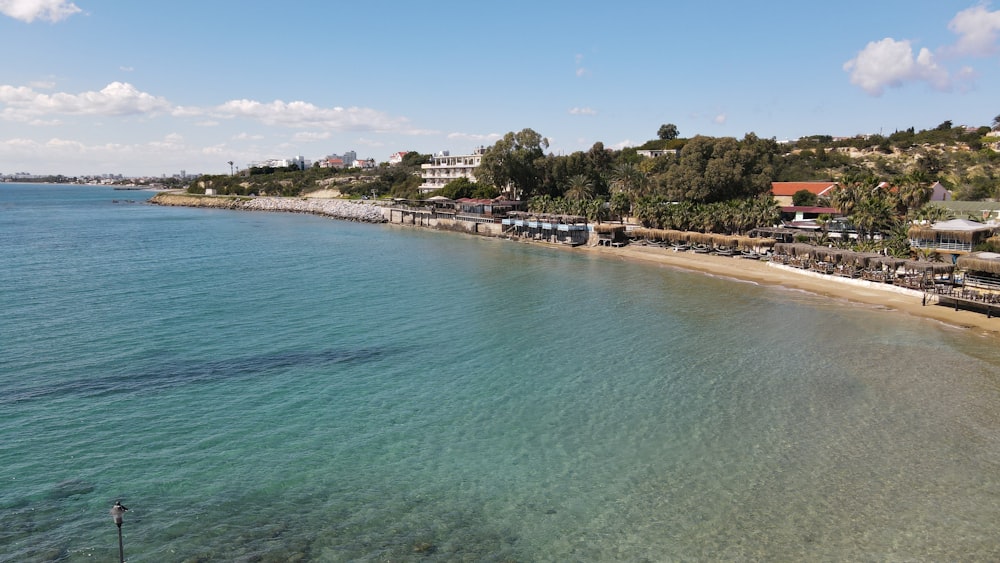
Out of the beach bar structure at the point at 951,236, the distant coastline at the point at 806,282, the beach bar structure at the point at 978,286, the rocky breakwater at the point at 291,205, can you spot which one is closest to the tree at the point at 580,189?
the distant coastline at the point at 806,282

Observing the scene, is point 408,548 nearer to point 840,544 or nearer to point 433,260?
point 840,544

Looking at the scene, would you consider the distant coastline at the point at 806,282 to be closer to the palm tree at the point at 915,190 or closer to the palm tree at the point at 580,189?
the palm tree at the point at 915,190

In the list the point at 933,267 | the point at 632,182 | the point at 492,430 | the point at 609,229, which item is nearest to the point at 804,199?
the point at 632,182

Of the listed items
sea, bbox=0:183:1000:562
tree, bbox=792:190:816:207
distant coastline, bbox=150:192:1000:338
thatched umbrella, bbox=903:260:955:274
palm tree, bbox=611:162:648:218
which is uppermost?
palm tree, bbox=611:162:648:218

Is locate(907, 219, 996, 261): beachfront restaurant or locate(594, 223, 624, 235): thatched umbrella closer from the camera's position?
locate(907, 219, 996, 261): beachfront restaurant

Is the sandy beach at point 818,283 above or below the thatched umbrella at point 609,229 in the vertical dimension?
below

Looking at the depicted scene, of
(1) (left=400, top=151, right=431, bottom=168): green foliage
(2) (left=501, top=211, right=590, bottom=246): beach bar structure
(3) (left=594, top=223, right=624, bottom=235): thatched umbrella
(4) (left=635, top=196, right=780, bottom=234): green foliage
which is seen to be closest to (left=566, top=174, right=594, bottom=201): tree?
(2) (left=501, top=211, right=590, bottom=246): beach bar structure

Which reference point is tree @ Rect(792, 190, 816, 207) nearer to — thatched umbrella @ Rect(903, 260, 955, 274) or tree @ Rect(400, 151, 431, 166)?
thatched umbrella @ Rect(903, 260, 955, 274)
